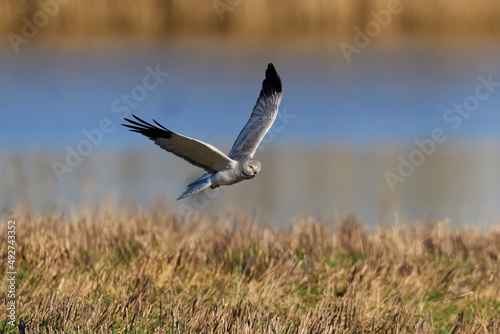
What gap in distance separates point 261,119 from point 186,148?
2.60ft

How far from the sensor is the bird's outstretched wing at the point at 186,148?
126 inches

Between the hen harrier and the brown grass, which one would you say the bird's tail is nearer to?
the hen harrier

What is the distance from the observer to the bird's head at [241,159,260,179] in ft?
10.5

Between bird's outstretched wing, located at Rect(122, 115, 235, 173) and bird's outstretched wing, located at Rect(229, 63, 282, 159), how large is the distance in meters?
0.21

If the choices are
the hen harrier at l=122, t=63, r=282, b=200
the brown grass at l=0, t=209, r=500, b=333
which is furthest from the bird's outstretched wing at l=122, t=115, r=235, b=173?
the brown grass at l=0, t=209, r=500, b=333

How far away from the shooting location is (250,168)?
3.25m

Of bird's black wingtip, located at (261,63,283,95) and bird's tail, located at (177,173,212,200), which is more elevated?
bird's black wingtip, located at (261,63,283,95)

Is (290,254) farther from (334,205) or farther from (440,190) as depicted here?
(440,190)

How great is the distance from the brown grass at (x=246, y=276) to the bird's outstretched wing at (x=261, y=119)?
79 centimetres

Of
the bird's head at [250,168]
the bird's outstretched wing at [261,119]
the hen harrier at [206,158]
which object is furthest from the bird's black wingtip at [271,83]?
the bird's head at [250,168]

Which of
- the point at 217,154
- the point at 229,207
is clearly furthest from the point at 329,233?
the point at 217,154

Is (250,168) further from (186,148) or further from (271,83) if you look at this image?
(271,83)

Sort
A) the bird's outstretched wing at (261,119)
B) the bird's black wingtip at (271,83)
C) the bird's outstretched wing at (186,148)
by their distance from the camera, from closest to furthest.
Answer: the bird's outstretched wing at (186,148), the bird's outstretched wing at (261,119), the bird's black wingtip at (271,83)

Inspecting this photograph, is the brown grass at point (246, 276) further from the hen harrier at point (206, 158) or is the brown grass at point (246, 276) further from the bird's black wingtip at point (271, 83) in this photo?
the bird's black wingtip at point (271, 83)
